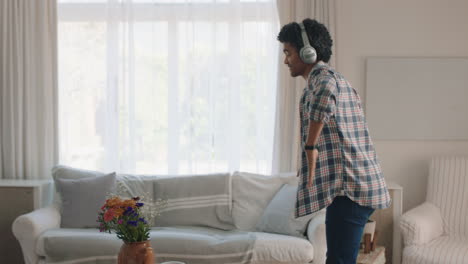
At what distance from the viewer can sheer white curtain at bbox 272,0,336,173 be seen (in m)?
4.18

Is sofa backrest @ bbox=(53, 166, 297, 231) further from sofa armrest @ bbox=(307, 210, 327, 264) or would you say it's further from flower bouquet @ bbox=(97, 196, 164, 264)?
flower bouquet @ bbox=(97, 196, 164, 264)

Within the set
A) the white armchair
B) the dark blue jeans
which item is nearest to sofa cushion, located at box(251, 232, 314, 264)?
the white armchair

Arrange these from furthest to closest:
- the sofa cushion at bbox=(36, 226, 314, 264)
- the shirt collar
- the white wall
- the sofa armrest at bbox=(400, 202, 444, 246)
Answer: the white wall, the sofa armrest at bbox=(400, 202, 444, 246), the sofa cushion at bbox=(36, 226, 314, 264), the shirt collar

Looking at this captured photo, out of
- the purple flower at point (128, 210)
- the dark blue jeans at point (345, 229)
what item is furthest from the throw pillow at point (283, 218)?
the dark blue jeans at point (345, 229)

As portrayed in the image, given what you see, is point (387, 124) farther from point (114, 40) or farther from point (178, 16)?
point (114, 40)

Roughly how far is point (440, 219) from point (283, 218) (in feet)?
3.84

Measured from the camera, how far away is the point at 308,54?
81.5 inches

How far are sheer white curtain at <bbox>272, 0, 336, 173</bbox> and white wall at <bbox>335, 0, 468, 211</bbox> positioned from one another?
0.17 metres

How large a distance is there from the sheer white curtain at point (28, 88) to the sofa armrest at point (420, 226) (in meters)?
2.70

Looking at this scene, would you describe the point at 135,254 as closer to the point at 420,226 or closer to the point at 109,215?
the point at 109,215

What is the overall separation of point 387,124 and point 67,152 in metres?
2.58

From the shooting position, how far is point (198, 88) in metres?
4.32

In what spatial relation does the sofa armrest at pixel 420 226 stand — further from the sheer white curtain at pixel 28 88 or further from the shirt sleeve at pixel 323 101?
the sheer white curtain at pixel 28 88

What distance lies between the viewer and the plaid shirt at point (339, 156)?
1955mm
